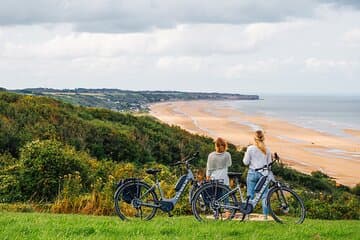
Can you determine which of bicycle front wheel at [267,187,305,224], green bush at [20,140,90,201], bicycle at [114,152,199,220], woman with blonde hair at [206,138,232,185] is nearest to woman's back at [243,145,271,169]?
woman with blonde hair at [206,138,232,185]

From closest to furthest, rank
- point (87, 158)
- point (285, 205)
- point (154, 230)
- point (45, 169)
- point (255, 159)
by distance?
1. point (154, 230)
2. point (285, 205)
3. point (255, 159)
4. point (45, 169)
5. point (87, 158)

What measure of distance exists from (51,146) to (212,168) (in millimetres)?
6456

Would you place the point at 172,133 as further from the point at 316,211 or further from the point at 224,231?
the point at 224,231

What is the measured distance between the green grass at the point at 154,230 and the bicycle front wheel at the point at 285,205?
455mm

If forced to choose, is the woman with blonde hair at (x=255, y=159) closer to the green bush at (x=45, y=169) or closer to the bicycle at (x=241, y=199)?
the bicycle at (x=241, y=199)

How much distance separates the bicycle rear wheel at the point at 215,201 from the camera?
35.4ft

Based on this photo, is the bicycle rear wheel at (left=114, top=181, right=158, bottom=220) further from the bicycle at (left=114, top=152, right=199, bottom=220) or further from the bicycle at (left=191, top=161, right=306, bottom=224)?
the bicycle at (left=191, top=161, right=306, bottom=224)

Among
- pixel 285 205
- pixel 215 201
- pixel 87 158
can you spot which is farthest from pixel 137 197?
pixel 87 158

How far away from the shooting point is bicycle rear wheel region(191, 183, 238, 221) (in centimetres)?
1079

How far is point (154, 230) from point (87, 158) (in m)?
10.9

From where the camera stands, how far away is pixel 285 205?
1083 cm

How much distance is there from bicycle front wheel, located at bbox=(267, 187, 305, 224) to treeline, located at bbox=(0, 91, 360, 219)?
3.12 meters

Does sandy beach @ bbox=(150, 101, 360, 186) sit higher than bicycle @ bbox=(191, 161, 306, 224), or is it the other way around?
bicycle @ bbox=(191, 161, 306, 224)

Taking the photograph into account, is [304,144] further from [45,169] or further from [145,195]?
[145,195]
